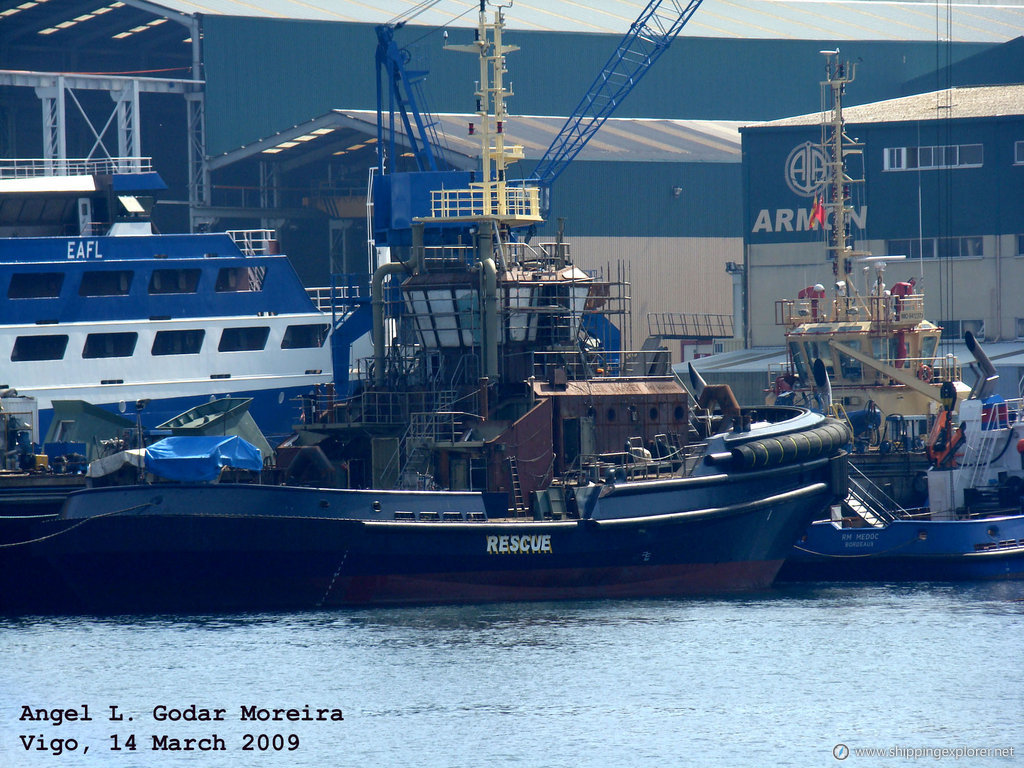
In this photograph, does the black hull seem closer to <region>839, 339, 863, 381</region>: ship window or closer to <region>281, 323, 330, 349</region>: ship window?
<region>839, 339, 863, 381</region>: ship window

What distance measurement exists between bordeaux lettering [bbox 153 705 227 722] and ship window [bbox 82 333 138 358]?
1693 centimetres

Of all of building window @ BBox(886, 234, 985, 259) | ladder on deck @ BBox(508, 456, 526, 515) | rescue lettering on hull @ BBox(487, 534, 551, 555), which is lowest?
rescue lettering on hull @ BBox(487, 534, 551, 555)

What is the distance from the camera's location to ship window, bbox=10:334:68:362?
3512 cm

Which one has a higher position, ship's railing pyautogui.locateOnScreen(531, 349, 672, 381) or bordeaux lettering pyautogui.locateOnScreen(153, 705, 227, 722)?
ship's railing pyautogui.locateOnScreen(531, 349, 672, 381)

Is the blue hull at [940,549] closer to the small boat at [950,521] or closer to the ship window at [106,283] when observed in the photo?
the small boat at [950,521]

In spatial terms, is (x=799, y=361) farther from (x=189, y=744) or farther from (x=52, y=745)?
(x=52, y=745)

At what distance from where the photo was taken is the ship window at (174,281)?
119ft

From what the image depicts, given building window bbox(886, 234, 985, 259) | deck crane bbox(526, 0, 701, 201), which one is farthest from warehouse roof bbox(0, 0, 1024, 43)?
building window bbox(886, 234, 985, 259)

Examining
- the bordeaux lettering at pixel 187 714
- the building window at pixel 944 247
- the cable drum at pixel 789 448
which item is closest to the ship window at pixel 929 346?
the cable drum at pixel 789 448

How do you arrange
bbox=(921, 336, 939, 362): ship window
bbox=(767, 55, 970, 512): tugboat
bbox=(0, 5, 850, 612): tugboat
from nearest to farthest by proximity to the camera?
bbox=(0, 5, 850, 612): tugboat < bbox=(767, 55, 970, 512): tugboat < bbox=(921, 336, 939, 362): ship window

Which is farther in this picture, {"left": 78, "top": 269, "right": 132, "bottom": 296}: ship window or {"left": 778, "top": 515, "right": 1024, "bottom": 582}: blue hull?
{"left": 78, "top": 269, "right": 132, "bottom": 296}: ship window

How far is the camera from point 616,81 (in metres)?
56.5

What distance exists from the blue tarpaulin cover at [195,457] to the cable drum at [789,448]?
824cm

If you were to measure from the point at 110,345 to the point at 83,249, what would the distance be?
2.22 metres
